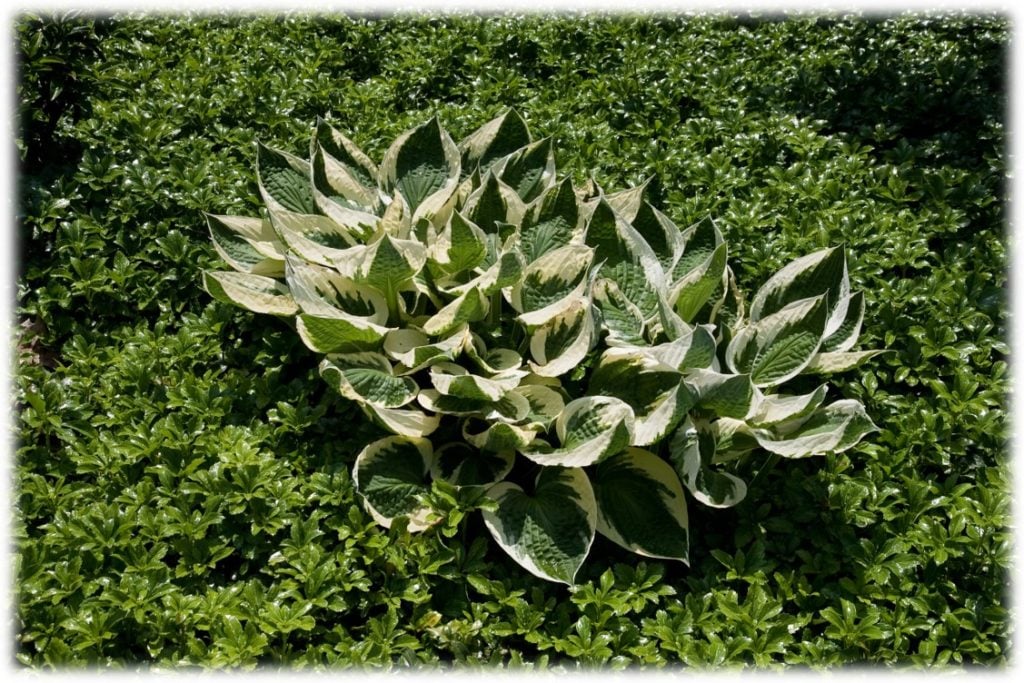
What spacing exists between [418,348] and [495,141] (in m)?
1.07

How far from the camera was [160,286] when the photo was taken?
3.47 meters

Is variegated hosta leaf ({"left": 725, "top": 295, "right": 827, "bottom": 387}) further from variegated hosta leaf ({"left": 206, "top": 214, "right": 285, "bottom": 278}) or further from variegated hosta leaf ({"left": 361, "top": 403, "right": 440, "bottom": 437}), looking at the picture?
variegated hosta leaf ({"left": 206, "top": 214, "right": 285, "bottom": 278})

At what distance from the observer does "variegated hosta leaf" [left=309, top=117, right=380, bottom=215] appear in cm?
329

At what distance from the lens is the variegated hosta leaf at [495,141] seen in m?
3.50

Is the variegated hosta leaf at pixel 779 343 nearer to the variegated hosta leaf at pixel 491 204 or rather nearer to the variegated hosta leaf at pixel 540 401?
the variegated hosta leaf at pixel 540 401

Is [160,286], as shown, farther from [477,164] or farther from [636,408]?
[636,408]

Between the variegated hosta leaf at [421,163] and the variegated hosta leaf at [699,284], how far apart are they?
89 centimetres

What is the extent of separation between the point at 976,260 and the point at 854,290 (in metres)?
0.49

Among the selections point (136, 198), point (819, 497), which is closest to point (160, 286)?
point (136, 198)

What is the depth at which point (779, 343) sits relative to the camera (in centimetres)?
285

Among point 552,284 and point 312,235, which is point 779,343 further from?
point 312,235

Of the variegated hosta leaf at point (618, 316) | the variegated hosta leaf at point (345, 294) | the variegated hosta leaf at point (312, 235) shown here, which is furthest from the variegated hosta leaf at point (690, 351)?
the variegated hosta leaf at point (312, 235)

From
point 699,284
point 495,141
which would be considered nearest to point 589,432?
point 699,284

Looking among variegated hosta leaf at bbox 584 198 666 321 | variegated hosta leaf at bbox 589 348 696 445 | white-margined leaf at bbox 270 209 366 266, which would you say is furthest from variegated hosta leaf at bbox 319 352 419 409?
variegated hosta leaf at bbox 584 198 666 321
